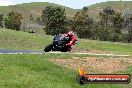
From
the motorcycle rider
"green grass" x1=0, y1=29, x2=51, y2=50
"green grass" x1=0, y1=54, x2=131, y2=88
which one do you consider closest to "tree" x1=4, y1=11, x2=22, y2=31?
"green grass" x1=0, y1=29, x2=51, y2=50

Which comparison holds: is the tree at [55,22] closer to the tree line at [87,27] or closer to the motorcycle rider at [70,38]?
the tree line at [87,27]

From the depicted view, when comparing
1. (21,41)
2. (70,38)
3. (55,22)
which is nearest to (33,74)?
(70,38)

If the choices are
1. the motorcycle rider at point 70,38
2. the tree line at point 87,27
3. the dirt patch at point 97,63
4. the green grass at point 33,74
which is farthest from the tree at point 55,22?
the motorcycle rider at point 70,38

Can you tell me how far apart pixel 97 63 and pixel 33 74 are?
12191 mm

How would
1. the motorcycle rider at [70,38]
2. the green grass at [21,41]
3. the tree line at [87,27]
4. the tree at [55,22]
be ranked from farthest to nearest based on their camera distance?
the tree at [55,22] < the tree line at [87,27] < the green grass at [21,41] < the motorcycle rider at [70,38]

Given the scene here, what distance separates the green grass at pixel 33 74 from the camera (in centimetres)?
2273

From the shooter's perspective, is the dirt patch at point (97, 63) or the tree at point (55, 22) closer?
the dirt patch at point (97, 63)

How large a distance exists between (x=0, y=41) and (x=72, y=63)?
30.1 m

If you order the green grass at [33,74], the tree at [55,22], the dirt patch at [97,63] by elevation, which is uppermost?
the green grass at [33,74]

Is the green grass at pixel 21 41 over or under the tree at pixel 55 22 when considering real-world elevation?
over

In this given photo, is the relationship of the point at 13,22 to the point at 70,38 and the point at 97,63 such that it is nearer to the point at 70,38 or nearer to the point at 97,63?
the point at 97,63

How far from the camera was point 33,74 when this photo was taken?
25594mm

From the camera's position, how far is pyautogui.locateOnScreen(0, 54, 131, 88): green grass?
74.6 ft

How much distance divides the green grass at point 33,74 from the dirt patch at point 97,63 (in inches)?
121
